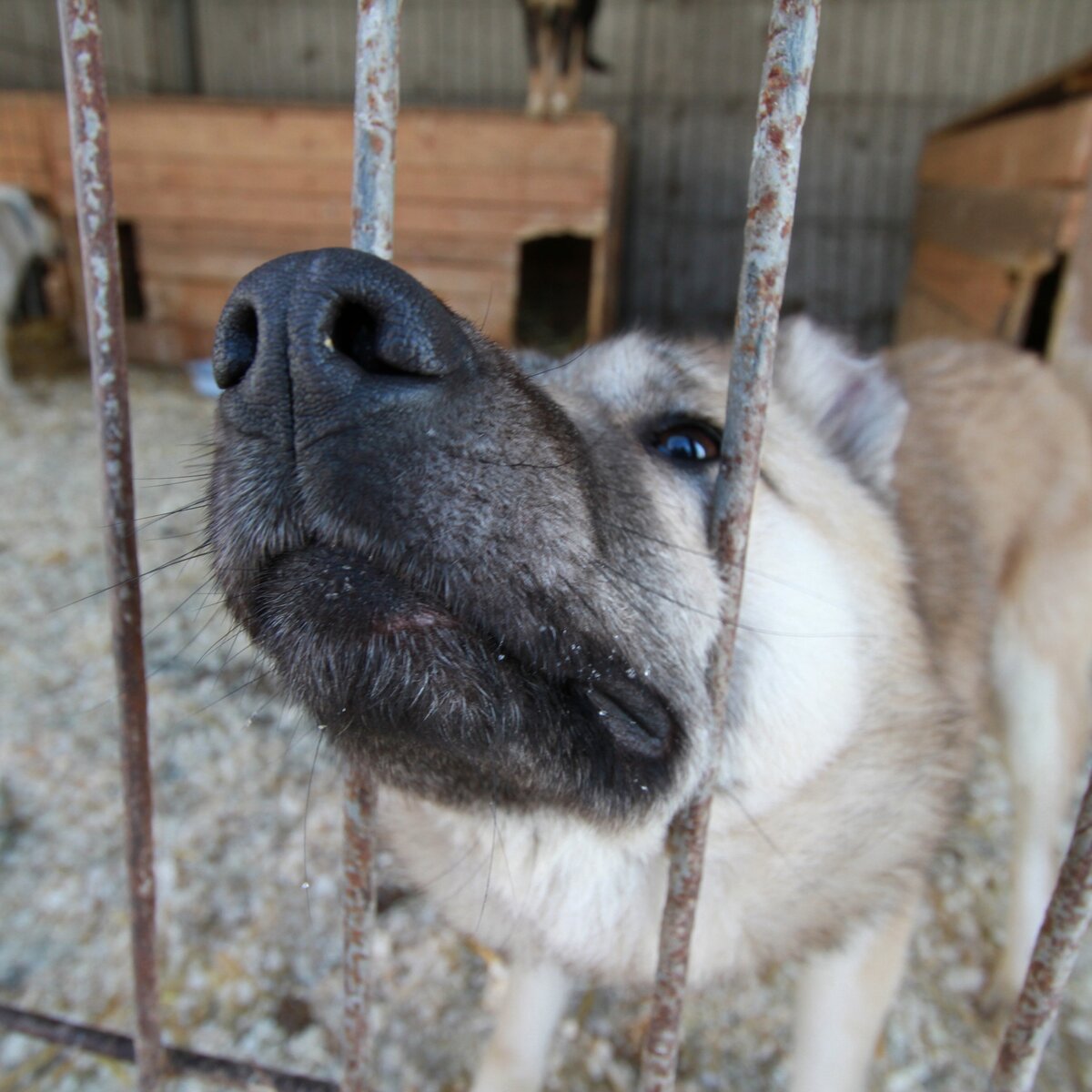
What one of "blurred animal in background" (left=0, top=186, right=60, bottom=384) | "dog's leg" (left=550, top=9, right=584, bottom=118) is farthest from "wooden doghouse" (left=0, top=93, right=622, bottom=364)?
"dog's leg" (left=550, top=9, right=584, bottom=118)

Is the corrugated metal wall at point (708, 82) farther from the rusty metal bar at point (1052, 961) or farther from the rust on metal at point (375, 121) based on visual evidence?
the rusty metal bar at point (1052, 961)

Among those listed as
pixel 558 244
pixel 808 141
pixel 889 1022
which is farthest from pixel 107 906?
pixel 808 141

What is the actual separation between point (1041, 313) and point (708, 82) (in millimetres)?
6707

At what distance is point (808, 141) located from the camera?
31.1 feet

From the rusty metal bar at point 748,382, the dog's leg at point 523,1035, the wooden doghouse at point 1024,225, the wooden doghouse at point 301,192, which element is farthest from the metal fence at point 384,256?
the wooden doghouse at point 301,192

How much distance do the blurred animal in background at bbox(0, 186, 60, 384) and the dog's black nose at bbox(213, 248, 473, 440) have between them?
6814mm

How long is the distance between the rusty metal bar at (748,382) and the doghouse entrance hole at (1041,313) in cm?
349

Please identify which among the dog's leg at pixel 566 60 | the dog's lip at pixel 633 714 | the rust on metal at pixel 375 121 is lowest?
the dog's lip at pixel 633 714

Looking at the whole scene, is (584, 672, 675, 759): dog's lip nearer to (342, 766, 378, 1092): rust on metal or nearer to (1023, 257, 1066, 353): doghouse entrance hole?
(342, 766, 378, 1092): rust on metal

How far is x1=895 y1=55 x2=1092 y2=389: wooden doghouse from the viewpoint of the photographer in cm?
335

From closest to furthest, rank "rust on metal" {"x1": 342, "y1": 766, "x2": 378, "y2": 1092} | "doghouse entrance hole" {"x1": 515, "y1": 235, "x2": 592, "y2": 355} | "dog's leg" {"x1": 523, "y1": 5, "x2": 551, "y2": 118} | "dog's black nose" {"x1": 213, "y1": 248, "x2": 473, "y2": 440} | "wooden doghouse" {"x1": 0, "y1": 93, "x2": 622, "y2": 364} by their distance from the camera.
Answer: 1. "dog's black nose" {"x1": 213, "y1": 248, "x2": 473, "y2": 440}
2. "rust on metal" {"x1": 342, "y1": 766, "x2": 378, "y2": 1092}
3. "wooden doghouse" {"x1": 0, "y1": 93, "x2": 622, "y2": 364}
4. "dog's leg" {"x1": 523, "y1": 5, "x2": 551, "y2": 118}
5. "doghouse entrance hole" {"x1": 515, "y1": 235, "x2": 592, "y2": 355}

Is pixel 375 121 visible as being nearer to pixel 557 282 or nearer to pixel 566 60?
pixel 566 60

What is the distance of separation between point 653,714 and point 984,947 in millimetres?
1887

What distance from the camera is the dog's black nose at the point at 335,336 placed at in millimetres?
824
